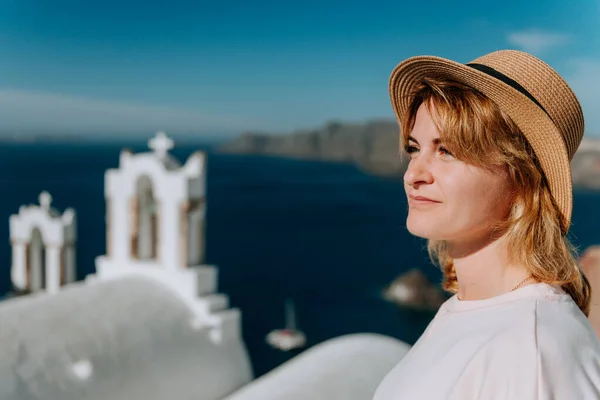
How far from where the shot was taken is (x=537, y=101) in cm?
118

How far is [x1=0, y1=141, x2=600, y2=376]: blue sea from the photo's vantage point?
25.7 m

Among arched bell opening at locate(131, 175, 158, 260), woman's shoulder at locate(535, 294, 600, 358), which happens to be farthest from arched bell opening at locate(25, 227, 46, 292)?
woman's shoulder at locate(535, 294, 600, 358)

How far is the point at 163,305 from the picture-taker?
13.9 feet

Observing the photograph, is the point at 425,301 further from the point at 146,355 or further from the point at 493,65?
the point at 493,65

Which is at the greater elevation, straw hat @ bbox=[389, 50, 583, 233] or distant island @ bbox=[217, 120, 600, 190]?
distant island @ bbox=[217, 120, 600, 190]

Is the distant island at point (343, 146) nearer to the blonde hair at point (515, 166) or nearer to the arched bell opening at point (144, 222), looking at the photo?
the arched bell opening at point (144, 222)

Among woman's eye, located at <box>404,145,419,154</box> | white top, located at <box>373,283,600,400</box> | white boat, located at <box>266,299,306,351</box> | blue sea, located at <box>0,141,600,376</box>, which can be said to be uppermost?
woman's eye, located at <box>404,145,419,154</box>

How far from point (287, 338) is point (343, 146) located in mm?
49210

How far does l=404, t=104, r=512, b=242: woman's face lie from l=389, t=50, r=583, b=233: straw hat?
0.30 feet

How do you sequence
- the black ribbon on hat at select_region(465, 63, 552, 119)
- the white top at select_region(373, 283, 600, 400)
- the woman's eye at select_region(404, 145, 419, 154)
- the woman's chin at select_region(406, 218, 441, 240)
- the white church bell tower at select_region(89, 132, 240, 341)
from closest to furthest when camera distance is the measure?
the white top at select_region(373, 283, 600, 400) < the black ribbon on hat at select_region(465, 63, 552, 119) < the woman's chin at select_region(406, 218, 441, 240) < the woman's eye at select_region(404, 145, 419, 154) < the white church bell tower at select_region(89, 132, 240, 341)

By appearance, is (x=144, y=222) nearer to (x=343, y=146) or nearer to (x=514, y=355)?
(x=514, y=355)

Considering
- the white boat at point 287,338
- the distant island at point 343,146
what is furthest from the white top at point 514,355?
the distant island at point 343,146

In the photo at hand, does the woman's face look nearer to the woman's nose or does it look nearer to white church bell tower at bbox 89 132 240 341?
the woman's nose

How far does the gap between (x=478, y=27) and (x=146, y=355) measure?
60.0 metres
